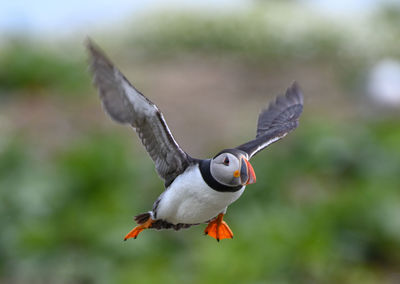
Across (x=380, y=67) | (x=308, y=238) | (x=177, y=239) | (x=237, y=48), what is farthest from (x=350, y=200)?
(x=237, y=48)

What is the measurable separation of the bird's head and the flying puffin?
0.01 m

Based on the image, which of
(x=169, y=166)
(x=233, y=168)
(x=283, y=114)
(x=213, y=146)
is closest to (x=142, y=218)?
(x=169, y=166)

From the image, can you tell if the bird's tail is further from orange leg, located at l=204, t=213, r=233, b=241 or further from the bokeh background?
the bokeh background

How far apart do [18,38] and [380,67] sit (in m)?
7.84

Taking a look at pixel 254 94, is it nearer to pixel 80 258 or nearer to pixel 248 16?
pixel 248 16

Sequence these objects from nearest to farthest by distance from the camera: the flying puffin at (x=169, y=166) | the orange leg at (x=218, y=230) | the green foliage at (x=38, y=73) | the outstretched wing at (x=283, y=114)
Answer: the flying puffin at (x=169, y=166), the orange leg at (x=218, y=230), the outstretched wing at (x=283, y=114), the green foliage at (x=38, y=73)

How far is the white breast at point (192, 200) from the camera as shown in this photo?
1.35 meters

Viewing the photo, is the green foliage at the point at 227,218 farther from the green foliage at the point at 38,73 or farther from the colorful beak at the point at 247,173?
the colorful beak at the point at 247,173

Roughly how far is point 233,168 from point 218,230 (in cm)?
33

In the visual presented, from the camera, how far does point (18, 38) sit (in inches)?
560

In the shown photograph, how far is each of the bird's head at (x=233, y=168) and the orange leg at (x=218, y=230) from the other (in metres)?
0.24

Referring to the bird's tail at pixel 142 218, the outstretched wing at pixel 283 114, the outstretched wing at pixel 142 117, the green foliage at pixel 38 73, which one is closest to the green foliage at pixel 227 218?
the green foliage at pixel 38 73

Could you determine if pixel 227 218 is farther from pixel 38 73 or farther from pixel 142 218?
pixel 142 218

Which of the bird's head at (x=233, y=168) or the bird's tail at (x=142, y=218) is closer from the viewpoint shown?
the bird's head at (x=233, y=168)
